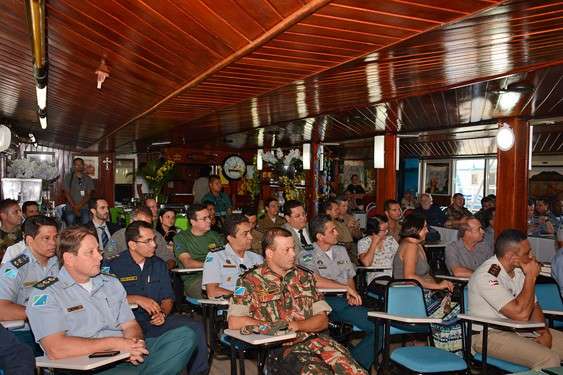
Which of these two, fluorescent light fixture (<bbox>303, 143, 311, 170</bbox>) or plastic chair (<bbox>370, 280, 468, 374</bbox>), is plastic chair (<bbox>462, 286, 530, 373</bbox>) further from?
fluorescent light fixture (<bbox>303, 143, 311, 170</bbox>)

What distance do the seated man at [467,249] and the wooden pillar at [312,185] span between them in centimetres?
666

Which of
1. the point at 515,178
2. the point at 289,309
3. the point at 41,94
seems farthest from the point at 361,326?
the point at 515,178

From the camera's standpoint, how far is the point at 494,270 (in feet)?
12.1

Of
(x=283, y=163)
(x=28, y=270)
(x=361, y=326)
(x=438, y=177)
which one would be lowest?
(x=361, y=326)

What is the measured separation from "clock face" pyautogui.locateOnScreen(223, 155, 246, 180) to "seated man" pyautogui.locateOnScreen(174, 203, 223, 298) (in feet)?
30.6

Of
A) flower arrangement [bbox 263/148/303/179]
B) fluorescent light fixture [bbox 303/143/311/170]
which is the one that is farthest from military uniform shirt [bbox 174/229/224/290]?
fluorescent light fixture [bbox 303/143/311/170]

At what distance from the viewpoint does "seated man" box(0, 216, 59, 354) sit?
3.35 m

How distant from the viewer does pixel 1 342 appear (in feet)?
8.36

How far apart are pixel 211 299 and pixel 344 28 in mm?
2047

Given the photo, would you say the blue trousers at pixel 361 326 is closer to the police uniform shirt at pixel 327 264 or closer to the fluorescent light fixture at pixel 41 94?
the police uniform shirt at pixel 327 264

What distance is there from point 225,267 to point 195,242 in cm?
100

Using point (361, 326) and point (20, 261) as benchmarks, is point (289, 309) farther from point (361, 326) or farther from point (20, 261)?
point (20, 261)

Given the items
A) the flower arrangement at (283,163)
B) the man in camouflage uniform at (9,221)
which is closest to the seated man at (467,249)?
the man in camouflage uniform at (9,221)

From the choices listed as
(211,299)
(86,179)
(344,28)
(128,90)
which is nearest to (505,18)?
(344,28)
